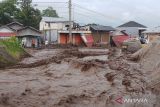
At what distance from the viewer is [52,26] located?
247 ft

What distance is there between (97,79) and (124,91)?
4.11m

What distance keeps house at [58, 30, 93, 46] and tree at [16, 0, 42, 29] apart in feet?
42.5

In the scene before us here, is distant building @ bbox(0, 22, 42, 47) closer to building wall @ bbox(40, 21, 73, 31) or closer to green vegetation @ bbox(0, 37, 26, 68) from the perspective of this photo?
building wall @ bbox(40, 21, 73, 31)

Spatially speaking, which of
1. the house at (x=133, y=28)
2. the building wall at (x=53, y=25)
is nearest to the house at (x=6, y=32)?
the building wall at (x=53, y=25)

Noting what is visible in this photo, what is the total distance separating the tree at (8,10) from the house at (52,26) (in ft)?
20.1

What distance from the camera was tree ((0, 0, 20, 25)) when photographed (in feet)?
240

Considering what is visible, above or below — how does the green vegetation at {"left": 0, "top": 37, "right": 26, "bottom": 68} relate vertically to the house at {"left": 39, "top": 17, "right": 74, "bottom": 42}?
below

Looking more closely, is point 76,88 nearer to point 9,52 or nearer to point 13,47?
point 9,52

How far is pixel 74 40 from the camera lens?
211 feet

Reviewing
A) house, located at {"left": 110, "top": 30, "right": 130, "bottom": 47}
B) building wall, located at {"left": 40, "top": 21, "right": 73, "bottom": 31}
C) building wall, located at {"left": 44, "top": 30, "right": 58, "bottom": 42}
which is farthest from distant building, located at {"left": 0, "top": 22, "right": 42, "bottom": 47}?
house, located at {"left": 110, "top": 30, "right": 130, "bottom": 47}

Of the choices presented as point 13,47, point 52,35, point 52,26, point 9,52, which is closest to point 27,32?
point 52,35

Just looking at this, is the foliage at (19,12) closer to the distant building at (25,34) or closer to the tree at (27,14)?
the tree at (27,14)

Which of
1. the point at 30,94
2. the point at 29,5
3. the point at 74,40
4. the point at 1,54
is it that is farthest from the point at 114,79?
the point at 29,5

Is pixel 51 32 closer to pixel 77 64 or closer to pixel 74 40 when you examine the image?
pixel 74 40
